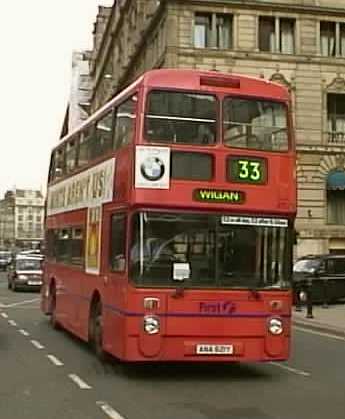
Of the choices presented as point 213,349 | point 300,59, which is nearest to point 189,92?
point 213,349

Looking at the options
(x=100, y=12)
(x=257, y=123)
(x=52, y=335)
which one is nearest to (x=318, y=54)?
(x=52, y=335)

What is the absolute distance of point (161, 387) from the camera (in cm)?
1191

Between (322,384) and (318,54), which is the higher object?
(318,54)

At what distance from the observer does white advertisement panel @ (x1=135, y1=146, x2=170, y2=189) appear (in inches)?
485

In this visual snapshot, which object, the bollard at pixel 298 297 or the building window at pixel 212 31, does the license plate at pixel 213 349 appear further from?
the building window at pixel 212 31

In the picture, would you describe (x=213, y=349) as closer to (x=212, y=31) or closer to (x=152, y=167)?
(x=152, y=167)

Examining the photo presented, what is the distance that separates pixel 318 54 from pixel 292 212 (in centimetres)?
4160

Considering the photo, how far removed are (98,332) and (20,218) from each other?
444 ft

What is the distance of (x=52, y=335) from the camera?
19.3m

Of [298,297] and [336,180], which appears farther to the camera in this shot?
[336,180]

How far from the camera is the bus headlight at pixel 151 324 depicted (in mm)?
12195

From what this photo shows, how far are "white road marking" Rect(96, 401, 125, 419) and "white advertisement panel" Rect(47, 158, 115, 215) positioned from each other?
406cm

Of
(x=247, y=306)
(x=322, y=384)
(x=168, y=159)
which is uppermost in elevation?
(x=168, y=159)

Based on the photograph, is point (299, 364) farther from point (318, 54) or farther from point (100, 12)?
point (100, 12)
